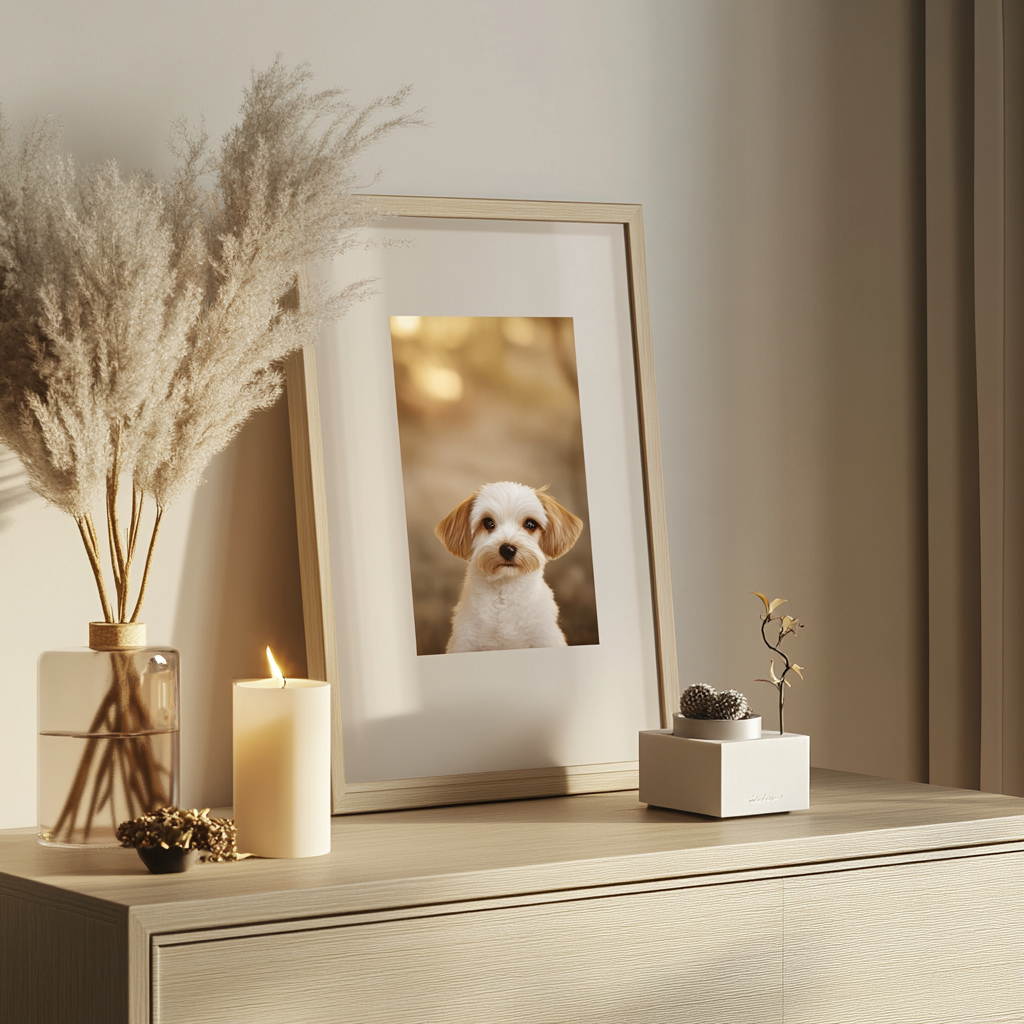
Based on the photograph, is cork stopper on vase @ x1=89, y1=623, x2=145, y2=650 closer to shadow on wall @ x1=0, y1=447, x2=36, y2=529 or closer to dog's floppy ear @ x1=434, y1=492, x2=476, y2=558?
shadow on wall @ x1=0, y1=447, x2=36, y2=529

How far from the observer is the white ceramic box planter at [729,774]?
4.59 ft

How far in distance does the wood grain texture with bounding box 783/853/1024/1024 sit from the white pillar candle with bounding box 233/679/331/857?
18.5 inches

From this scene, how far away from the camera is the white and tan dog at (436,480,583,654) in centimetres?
158

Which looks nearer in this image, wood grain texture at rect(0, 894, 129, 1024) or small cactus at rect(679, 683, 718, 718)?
wood grain texture at rect(0, 894, 129, 1024)

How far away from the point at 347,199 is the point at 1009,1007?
3.66 ft

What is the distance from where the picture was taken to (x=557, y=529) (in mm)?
1636

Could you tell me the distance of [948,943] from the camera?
137 cm

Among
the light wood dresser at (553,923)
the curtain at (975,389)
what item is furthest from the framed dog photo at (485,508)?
the curtain at (975,389)

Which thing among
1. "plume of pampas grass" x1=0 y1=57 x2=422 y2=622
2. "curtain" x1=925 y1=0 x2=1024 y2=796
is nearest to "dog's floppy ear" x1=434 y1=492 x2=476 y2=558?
"plume of pampas grass" x1=0 y1=57 x2=422 y2=622

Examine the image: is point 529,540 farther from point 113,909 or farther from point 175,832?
point 113,909

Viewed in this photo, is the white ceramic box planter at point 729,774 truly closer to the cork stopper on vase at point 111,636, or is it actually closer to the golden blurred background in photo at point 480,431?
the golden blurred background in photo at point 480,431

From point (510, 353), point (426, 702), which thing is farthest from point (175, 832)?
point (510, 353)

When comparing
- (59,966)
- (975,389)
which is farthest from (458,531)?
(975,389)

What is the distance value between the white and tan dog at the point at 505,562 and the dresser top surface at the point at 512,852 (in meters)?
0.20
